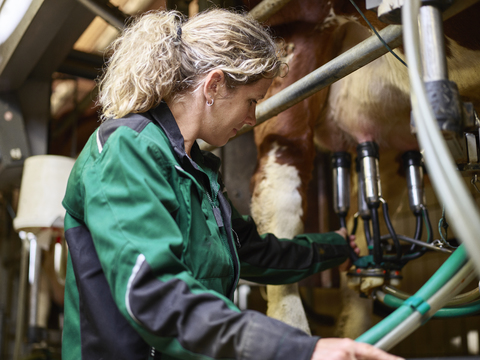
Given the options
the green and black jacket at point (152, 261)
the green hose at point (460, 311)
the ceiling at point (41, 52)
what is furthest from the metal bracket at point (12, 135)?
the green hose at point (460, 311)

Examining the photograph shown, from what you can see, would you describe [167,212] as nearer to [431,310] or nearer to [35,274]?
[431,310]

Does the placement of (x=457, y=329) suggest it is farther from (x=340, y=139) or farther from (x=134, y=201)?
(x=134, y=201)

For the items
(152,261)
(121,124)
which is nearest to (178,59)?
(121,124)

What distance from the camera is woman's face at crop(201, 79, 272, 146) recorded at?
91 centimetres

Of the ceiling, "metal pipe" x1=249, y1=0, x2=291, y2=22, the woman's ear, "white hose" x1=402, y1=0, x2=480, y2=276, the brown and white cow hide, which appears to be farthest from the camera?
the ceiling

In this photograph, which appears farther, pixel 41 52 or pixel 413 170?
pixel 41 52

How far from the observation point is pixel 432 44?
554 mm

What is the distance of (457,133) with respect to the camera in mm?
539

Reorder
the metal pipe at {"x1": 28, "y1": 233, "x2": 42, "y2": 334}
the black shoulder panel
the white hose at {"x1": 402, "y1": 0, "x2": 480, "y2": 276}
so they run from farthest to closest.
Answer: the metal pipe at {"x1": 28, "y1": 233, "x2": 42, "y2": 334}, the black shoulder panel, the white hose at {"x1": 402, "y1": 0, "x2": 480, "y2": 276}

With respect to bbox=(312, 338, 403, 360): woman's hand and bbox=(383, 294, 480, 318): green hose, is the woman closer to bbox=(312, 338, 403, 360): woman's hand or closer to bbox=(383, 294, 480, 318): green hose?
bbox=(312, 338, 403, 360): woman's hand

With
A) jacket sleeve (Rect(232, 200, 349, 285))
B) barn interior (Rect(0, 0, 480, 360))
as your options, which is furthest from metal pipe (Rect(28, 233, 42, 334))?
jacket sleeve (Rect(232, 200, 349, 285))

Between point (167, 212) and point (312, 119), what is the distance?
3.43ft

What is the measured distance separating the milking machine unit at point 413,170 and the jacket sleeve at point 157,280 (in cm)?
31

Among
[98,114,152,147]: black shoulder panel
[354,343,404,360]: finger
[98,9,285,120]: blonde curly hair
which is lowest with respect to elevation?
[354,343,404,360]: finger
